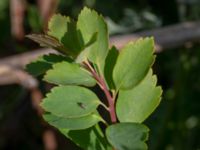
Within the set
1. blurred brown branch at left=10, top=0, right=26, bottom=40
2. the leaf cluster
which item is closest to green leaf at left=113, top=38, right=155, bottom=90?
the leaf cluster

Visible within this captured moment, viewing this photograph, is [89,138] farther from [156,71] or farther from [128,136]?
[156,71]

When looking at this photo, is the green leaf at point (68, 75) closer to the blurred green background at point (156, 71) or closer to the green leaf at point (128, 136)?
the green leaf at point (128, 136)

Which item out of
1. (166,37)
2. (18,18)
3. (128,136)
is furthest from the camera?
(18,18)

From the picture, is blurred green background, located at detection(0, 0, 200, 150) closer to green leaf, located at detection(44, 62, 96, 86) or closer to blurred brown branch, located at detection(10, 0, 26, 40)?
→ blurred brown branch, located at detection(10, 0, 26, 40)

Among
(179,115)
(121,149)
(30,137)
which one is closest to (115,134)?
(121,149)

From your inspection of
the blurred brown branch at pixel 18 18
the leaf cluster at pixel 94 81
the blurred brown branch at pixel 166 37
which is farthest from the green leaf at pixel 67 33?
the blurred brown branch at pixel 18 18

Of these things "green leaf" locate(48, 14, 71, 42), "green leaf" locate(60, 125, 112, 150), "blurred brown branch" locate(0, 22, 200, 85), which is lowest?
"blurred brown branch" locate(0, 22, 200, 85)

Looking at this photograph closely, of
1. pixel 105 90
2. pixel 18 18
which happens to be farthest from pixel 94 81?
pixel 18 18
